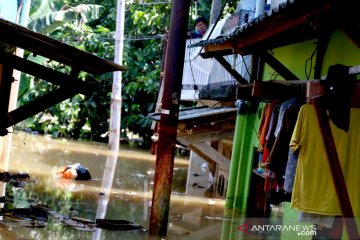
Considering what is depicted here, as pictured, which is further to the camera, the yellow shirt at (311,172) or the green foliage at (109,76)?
the green foliage at (109,76)

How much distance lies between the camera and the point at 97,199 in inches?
500

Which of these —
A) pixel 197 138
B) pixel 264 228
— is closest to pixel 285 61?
pixel 264 228

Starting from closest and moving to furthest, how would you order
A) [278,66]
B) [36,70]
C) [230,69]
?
[36,70]
[278,66]
[230,69]

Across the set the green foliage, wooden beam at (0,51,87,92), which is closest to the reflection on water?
wooden beam at (0,51,87,92)

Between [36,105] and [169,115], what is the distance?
2196 mm

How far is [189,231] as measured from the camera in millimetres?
10156

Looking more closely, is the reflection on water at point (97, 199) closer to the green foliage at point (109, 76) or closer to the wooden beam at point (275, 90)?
the wooden beam at point (275, 90)

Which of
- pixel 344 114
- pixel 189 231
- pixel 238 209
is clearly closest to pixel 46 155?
pixel 238 209

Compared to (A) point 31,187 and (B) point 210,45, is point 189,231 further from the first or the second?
(A) point 31,187

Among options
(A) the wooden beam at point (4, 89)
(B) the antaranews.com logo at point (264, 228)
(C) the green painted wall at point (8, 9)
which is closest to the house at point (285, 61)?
(B) the antaranews.com logo at point (264, 228)

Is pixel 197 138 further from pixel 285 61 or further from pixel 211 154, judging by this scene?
pixel 285 61

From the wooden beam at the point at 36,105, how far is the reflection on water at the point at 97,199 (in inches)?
66.3

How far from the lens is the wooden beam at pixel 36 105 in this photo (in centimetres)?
813

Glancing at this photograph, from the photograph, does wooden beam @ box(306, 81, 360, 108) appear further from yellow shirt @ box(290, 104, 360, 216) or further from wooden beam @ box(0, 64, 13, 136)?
wooden beam @ box(0, 64, 13, 136)
